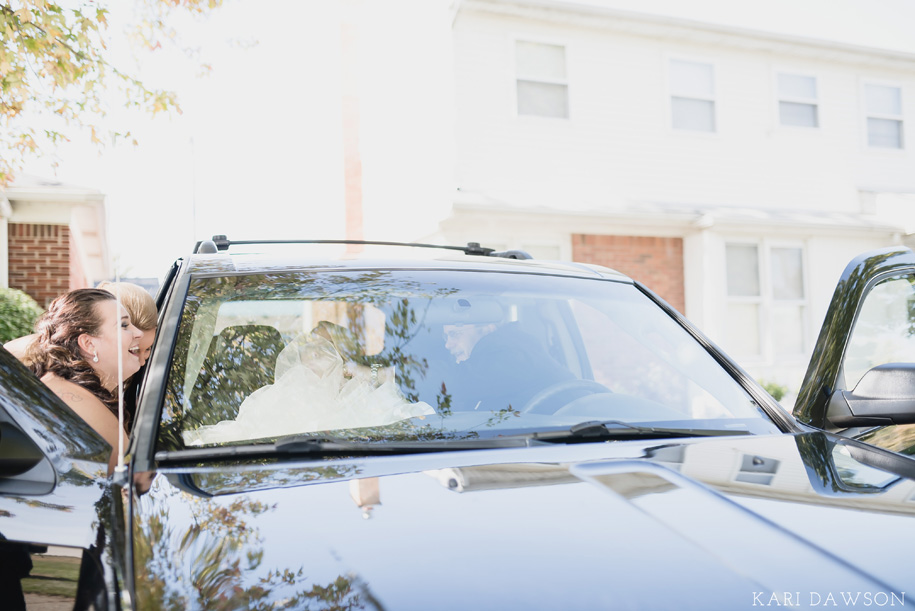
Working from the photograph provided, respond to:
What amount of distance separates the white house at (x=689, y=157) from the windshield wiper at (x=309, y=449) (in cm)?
888

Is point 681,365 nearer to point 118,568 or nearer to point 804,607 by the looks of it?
point 804,607

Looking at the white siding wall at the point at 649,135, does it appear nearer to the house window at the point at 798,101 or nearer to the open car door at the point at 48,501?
the house window at the point at 798,101

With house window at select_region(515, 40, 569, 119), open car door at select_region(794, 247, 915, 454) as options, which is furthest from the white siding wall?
open car door at select_region(794, 247, 915, 454)

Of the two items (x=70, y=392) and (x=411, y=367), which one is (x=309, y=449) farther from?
(x=70, y=392)

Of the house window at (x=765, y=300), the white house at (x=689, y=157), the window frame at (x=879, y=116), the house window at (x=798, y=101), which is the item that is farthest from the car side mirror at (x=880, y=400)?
the window frame at (x=879, y=116)

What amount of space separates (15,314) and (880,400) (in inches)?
342

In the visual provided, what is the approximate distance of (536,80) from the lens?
11391 millimetres

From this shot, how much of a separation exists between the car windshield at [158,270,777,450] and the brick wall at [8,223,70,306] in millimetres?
8910

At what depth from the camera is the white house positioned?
11.0m

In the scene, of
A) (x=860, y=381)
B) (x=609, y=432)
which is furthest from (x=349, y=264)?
(x=860, y=381)

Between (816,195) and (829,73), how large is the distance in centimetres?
223

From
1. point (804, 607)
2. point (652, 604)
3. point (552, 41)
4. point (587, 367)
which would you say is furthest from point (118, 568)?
point (552, 41)

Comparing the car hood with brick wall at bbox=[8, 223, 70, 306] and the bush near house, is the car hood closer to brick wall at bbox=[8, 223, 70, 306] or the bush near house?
the bush near house

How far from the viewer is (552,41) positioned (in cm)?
1150
